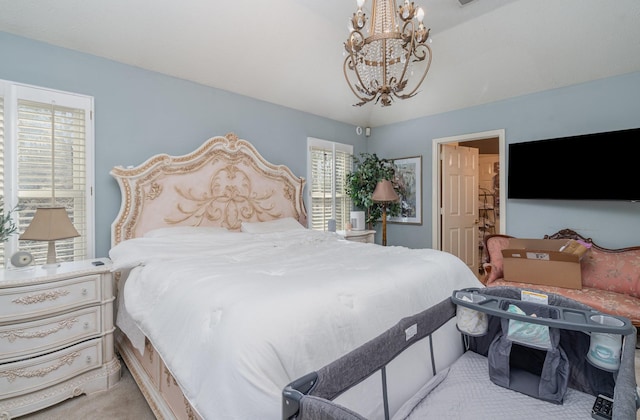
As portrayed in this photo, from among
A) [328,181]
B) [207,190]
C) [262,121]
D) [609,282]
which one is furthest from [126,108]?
[609,282]

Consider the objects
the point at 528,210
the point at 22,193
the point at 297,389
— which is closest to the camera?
the point at 297,389

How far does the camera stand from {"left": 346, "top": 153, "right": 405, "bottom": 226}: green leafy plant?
15.1 feet

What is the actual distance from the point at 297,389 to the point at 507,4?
3585 mm

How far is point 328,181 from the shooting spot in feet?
15.0

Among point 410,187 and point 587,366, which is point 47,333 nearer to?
point 587,366

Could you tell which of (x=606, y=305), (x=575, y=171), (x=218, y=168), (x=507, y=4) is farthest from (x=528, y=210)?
(x=218, y=168)

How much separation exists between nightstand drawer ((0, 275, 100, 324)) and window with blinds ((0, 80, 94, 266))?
2.01 ft

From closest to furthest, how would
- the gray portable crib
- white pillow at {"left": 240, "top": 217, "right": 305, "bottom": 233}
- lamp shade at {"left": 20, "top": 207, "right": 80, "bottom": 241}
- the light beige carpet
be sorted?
the gray portable crib
the light beige carpet
lamp shade at {"left": 20, "top": 207, "right": 80, "bottom": 241}
white pillow at {"left": 240, "top": 217, "right": 305, "bottom": 233}

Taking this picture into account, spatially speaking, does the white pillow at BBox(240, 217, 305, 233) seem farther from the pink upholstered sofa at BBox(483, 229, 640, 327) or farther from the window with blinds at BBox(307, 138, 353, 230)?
the pink upholstered sofa at BBox(483, 229, 640, 327)

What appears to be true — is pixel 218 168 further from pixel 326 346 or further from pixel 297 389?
pixel 297 389

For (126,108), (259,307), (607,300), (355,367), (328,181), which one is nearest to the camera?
Answer: (355,367)

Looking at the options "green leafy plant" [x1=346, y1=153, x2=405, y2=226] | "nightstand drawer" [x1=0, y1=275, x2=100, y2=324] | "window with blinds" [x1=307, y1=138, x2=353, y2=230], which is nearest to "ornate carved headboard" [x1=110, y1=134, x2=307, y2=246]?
"window with blinds" [x1=307, y1=138, x2=353, y2=230]

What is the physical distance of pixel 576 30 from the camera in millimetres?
2873

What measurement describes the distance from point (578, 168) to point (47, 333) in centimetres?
463
